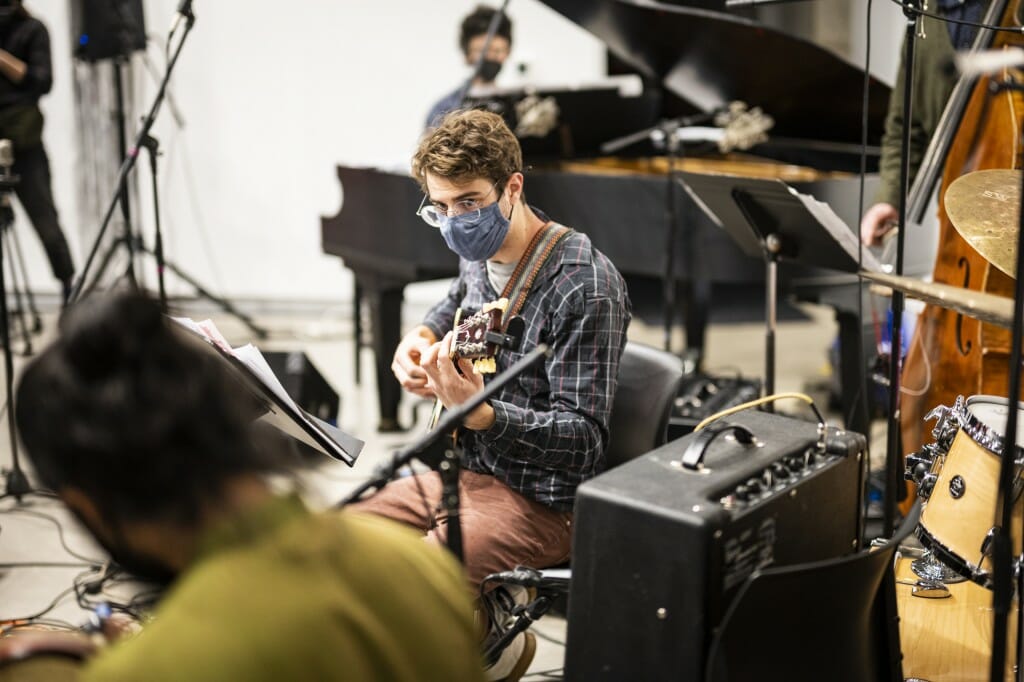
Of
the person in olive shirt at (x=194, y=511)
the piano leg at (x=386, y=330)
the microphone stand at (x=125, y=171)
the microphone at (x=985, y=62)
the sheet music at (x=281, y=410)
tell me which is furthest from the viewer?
the piano leg at (x=386, y=330)

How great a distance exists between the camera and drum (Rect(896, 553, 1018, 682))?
7.97ft

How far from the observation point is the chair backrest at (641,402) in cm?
275

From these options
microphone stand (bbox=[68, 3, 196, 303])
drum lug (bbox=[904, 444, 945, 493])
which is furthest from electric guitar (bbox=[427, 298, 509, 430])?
microphone stand (bbox=[68, 3, 196, 303])

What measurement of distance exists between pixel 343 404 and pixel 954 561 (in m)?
3.41

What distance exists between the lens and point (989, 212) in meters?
2.30

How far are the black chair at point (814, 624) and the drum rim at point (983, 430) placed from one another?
0.99ft

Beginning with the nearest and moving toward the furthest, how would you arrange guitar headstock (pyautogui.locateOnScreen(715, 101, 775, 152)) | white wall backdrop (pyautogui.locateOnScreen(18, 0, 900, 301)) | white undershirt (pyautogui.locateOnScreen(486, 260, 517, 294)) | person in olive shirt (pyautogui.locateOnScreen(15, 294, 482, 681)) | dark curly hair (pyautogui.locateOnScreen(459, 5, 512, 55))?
person in olive shirt (pyautogui.locateOnScreen(15, 294, 482, 681)), white undershirt (pyautogui.locateOnScreen(486, 260, 517, 294)), guitar headstock (pyautogui.locateOnScreen(715, 101, 775, 152)), dark curly hair (pyautogui.locateOnScreen(459, 5, 512, 55)), white wall backdrop (pyautogui.locateOnScreen(18, 0, 900, 301))

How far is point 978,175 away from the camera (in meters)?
2.40

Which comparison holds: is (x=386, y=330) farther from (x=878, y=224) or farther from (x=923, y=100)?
(x=923, y=100)

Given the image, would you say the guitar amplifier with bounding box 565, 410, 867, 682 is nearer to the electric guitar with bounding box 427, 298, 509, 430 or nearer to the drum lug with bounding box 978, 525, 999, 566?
the drum lug with bounding box 978, 525, 999, 566

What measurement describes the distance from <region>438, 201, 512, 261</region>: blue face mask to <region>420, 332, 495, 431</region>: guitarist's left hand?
29cm

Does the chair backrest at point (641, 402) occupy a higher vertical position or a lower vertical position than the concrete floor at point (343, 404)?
higher

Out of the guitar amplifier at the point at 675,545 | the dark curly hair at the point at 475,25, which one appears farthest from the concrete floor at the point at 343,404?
the dark curly hair at the point at 475,25

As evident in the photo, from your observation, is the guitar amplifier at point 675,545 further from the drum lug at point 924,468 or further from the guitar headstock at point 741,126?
the guitar headstock at point 741,126
